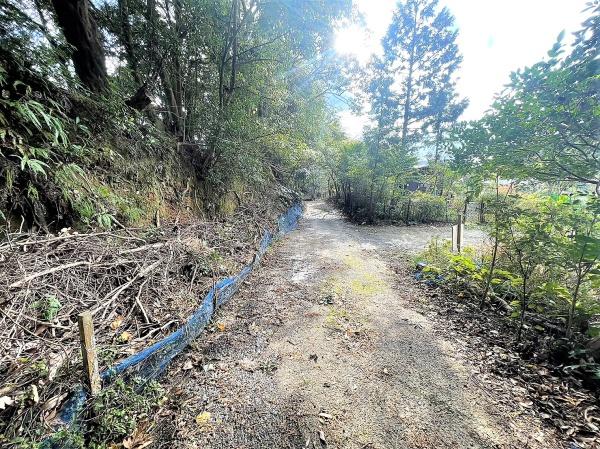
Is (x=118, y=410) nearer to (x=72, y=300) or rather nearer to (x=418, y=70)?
(x=72, y=300)

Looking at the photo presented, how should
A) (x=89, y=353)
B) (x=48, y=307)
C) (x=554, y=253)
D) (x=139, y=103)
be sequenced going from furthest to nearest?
(x=139, y=103), (x=554, y=253), (x=48, y=307), (x=89, y=353)

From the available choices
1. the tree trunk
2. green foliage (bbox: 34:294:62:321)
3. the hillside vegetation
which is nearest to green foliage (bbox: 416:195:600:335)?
green foliage (bbox: 34:294:62:321)

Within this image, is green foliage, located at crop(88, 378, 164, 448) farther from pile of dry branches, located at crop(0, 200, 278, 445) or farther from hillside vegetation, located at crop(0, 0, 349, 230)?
hillside vegetation, located at crop(0, 0, 349, 230)

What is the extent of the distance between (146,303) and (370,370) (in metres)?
2.40

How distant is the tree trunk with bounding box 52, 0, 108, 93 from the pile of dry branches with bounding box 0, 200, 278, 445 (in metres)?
2.53

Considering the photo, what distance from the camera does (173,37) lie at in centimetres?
470

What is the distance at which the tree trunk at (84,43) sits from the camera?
3.51m

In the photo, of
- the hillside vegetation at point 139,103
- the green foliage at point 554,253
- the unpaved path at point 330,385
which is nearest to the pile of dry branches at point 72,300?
the hillside vegetation at point 139,103

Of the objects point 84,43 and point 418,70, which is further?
point 418,70

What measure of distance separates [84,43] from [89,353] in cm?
467

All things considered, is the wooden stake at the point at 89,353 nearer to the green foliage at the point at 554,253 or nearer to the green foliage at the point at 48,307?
the green foliage at the point at 48,307

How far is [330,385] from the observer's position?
218 centimetres

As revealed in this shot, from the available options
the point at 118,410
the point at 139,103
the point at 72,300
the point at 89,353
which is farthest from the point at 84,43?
the point at 118,410

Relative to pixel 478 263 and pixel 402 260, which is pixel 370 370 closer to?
pixel 478 263
